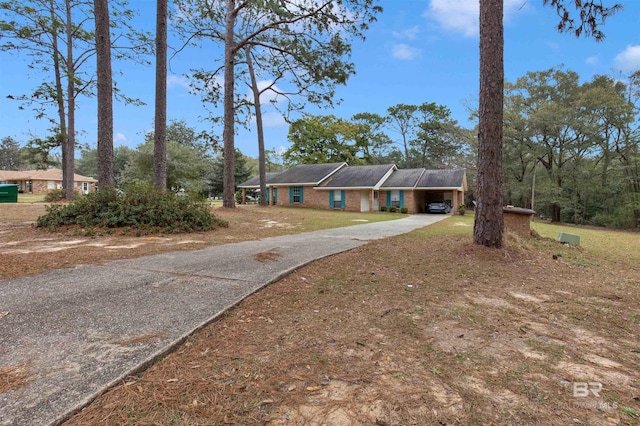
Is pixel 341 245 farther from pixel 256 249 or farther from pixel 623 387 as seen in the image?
pixel 623 387

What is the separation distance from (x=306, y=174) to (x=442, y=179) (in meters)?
11.6

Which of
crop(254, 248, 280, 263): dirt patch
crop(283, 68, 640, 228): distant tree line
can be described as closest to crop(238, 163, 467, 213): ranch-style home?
crop(283, 68, 640, 228): distant tree line

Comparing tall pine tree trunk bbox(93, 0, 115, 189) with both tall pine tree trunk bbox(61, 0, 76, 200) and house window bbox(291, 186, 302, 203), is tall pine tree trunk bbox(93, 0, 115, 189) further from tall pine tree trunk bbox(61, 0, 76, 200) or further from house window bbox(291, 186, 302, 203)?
house window bbox(291, 186, 302, 203)

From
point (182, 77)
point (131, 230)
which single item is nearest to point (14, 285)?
point (131, 230)

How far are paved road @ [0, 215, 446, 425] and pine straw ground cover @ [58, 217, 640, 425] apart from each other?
0.56 ft

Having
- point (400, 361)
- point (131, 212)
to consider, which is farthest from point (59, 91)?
point (400, 361)

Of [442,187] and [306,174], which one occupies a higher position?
[306,174]

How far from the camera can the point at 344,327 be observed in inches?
118

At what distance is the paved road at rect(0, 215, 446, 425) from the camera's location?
191 centimetres

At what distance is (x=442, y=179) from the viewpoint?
25.6 metres

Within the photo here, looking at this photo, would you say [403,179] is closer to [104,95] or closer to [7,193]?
[104,95]

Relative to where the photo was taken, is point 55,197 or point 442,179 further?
Answer: point 442,179

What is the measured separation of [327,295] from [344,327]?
938 mm

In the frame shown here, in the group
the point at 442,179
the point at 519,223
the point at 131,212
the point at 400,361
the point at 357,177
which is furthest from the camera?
the point at 357,177
